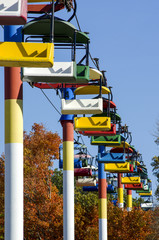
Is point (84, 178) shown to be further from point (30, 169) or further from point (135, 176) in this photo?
point (30, 169)

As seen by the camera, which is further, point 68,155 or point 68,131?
point 68,131

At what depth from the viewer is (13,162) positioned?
55.6 feet

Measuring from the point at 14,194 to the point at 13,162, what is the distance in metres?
0.74

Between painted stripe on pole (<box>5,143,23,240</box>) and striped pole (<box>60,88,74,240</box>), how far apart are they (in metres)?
11.5

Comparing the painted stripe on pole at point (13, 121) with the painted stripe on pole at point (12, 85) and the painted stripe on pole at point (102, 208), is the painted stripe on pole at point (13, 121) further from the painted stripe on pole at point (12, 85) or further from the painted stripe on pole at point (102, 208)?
the painted stripe on pole at point (102, 208)

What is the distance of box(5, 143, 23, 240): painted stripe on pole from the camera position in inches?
657

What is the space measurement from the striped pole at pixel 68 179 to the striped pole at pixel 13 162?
450 inches

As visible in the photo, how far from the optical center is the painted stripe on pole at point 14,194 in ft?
54.7

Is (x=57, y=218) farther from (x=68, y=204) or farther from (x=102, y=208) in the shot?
(x=68, y=204)

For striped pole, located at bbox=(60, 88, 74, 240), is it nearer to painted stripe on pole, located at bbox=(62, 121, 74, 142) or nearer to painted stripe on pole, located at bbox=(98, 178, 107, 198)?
painted stripe on pole, located at bbox=(62, 121, 74, 142)

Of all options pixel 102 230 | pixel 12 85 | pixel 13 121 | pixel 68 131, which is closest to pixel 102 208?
pixel 102 230

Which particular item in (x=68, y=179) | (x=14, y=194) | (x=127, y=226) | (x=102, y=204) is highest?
(x=68, y=179)

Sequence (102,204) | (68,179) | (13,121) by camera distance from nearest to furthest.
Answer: (13,121), (68,179), (102,204)

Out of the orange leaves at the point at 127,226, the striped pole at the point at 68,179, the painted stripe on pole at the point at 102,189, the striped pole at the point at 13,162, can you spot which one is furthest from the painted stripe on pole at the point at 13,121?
the orange leaves at the point at 127,226
